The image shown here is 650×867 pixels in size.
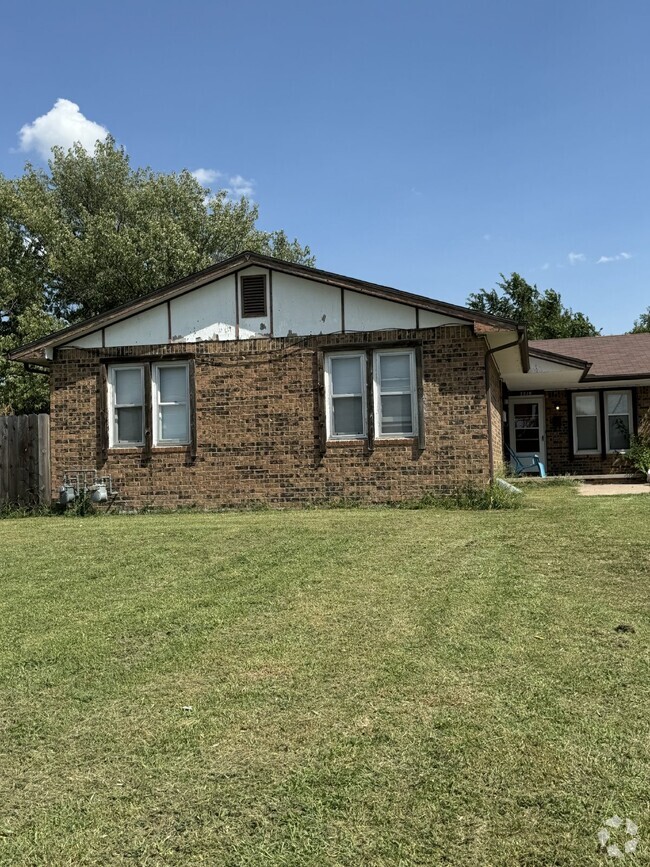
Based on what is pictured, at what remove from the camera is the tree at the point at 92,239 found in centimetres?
2933

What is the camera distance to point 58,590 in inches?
236

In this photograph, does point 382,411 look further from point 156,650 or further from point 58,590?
point 156,650

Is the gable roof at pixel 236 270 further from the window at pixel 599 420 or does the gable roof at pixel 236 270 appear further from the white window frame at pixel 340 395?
the window at pixel 599 420

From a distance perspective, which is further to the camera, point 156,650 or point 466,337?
point 466,337

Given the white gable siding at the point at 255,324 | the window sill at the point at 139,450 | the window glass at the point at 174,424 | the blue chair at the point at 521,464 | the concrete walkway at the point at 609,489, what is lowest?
the concrete walkway at the point at 609,489

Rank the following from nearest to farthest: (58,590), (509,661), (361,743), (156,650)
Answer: (361,743), (509,661), (156,650), (58,590)

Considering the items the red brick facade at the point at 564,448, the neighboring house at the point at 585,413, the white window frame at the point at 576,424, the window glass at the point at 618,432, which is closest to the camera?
the neighboring house at the point at 585,413

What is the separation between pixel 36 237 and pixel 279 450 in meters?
24.1

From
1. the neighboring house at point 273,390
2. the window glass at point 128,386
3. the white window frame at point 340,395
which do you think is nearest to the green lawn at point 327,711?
the neighboring house at point 273,390

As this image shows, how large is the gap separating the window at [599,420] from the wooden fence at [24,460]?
42.5 feet

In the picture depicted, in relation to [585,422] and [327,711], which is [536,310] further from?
[327,711]

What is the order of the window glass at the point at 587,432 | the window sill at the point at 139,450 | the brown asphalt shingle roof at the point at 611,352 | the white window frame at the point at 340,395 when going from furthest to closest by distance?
the window glass at the point at 587,432, the brown asphalt shingle roof at the point at 611,352, the window sill at the point at 139,450, the white window frame at the point at 340,395

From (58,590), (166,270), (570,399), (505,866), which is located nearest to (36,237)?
(166,270)

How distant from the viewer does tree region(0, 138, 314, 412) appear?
29.3 meters
